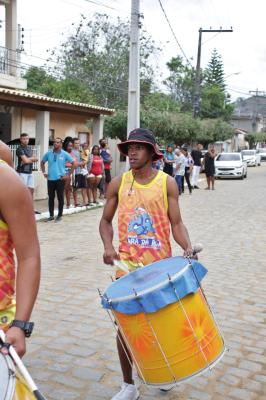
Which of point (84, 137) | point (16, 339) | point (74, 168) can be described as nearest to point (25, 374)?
point (16, 339)

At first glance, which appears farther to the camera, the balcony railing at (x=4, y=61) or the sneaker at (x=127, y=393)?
the balcony railing at (x=4, y=61)

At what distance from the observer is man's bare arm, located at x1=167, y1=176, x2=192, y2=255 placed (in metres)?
3.63

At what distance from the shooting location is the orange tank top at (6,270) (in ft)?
6.89

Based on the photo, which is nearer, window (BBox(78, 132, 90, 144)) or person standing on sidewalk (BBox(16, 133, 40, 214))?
person standing on sidewalk (BBox(16, 133, 40, 214))

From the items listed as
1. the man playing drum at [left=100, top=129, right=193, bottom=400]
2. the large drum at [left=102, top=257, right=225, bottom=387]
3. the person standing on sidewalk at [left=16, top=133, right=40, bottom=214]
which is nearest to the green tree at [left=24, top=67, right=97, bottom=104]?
the person standing on sidewalk at [left=16, top=133, right=40, bottom=214]

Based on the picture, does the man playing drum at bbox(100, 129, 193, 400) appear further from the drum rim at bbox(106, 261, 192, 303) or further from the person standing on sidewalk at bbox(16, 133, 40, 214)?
the person standing on sidewalk at bbox(16, 133, 40, 214)

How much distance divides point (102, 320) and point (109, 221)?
1.67 m

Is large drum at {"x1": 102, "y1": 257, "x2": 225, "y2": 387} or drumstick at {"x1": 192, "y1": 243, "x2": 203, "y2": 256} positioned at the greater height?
drumstick at {"x1": 192, "y1": 243, "x2": 203, "y2": 256}

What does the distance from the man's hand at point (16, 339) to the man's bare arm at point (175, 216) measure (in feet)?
5.72

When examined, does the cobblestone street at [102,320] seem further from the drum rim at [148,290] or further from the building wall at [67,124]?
the building wall at [67,124]

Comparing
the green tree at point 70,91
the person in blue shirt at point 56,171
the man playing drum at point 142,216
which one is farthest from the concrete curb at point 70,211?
the green tree at point 70,91

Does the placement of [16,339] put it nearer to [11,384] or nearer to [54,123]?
[11,384]

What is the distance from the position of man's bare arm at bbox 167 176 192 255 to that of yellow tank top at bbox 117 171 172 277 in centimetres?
3

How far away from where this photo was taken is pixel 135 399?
140 inches
